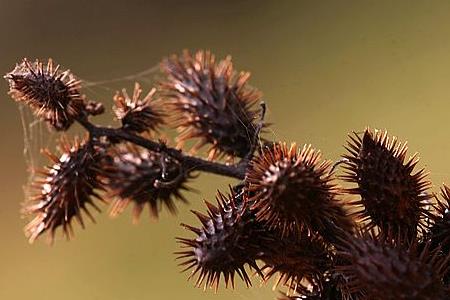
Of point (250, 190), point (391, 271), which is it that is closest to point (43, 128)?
point (250, 190)

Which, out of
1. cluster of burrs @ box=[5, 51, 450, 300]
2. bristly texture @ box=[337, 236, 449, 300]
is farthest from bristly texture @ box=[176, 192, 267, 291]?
bristly texture @ box=[337, 236, 449, 300]

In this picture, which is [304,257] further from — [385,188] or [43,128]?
[43,128]

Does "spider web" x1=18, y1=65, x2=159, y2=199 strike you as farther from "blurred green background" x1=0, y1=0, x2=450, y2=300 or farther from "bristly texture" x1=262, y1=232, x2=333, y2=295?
"bristly texture" x1=262, y1=232, x2=333, y2=295

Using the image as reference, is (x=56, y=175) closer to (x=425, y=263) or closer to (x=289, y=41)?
(x=425, y=263)

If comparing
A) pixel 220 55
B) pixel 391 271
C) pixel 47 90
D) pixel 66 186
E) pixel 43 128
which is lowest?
pixel 391 271

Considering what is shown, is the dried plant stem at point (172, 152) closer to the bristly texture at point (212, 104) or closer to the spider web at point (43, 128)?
the bristly texture at point (212, 104)

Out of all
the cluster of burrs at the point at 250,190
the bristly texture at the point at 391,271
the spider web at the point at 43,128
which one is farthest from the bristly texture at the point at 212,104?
the spider web at the point at 43,128

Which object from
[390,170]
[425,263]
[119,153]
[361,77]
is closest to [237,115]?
[119,153]
